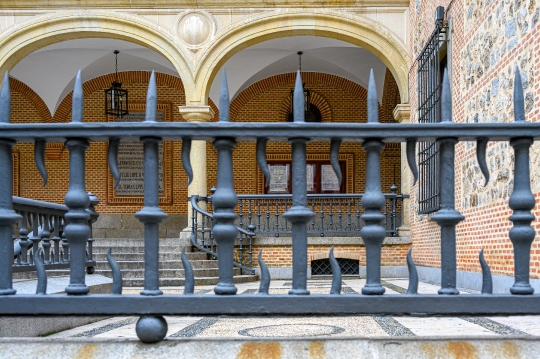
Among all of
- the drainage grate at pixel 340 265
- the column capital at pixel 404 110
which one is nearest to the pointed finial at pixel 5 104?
the column capital at pixel 404 110

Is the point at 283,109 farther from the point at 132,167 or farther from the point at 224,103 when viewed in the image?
the point at 224,103

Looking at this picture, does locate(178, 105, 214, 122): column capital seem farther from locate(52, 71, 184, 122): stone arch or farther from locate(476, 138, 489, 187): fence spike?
locate(476, 138, 489, 187): fence spike

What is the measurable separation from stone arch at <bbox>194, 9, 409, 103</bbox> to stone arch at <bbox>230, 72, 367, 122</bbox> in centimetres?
478

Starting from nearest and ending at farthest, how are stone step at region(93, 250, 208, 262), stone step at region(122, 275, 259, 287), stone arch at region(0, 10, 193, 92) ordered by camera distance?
stone step at region(122, 275, 259, 287) < stone step at region(93, 250, 208, 262) < stone arch at region(0, 10, 193, 92)

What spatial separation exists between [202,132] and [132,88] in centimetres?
1517

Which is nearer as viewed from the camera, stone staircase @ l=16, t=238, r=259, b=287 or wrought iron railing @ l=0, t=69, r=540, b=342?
wrought iron railing @ l=0, t=69, r=540, b=342

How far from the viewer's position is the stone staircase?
28.9 feet

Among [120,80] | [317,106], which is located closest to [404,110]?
[317,106]

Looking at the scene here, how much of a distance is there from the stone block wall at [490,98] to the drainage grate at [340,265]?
3.05m

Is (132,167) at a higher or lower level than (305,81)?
lower

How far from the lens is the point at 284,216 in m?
1.74

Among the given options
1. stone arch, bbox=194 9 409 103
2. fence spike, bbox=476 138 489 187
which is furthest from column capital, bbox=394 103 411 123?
fence spike, bbox=476 138 489 187

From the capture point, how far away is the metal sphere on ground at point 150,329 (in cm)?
168

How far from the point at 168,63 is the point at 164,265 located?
6.96 m
